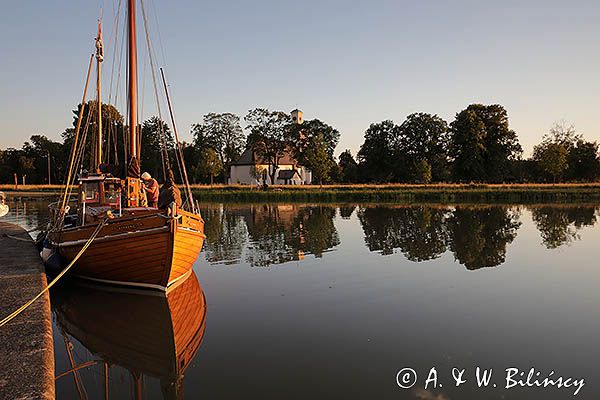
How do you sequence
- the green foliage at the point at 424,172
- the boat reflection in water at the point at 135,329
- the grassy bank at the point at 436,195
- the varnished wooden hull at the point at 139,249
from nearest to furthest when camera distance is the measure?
the boat reflection in water at the point at 135,329 < the varnished wooden hull at the point at 139,249 < the grassy bank at the point at 436,195 < the green foliage at the point at 424,172

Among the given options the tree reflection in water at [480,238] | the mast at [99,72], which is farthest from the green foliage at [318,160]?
the mast at [99,72]

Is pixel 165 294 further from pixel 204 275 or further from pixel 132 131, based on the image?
pixel 132 131

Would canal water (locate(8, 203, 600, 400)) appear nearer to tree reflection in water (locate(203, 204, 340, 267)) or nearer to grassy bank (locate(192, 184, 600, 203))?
tree reflection in water (locate(203, 204, 340, 267))

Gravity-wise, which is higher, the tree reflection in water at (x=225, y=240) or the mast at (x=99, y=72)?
the mast at (x=99, y=72)

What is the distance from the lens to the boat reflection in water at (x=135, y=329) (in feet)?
21.8

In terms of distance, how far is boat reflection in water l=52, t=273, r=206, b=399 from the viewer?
6.65m

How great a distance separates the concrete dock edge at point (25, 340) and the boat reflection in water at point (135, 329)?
70cm

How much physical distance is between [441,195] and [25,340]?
47.9 metres

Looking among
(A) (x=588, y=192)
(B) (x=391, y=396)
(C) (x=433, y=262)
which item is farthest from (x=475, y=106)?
(B) (x=391, y=396)

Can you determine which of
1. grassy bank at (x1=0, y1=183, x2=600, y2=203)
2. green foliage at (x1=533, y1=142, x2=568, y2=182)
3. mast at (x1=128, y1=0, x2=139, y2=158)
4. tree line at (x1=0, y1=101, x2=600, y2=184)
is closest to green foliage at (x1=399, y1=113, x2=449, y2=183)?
tree line at (x1=0, y1=101, x2=600, y2=184)

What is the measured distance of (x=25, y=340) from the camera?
20.5 feet

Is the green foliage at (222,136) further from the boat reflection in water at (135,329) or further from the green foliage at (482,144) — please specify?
the boat reflection in water at (135,329)

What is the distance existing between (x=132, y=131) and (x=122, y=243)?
13.0 ft

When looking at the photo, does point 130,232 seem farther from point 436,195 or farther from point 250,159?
point 250,159
